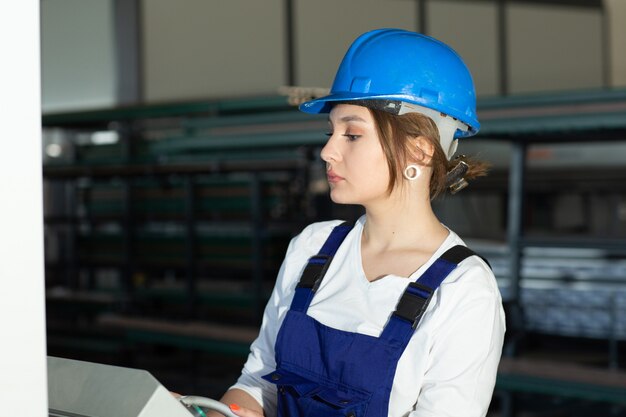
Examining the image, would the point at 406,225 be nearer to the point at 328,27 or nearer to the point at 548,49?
the point at 328,27

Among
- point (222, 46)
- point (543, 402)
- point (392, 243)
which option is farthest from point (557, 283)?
point (222, 46)

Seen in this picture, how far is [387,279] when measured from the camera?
1.30 metres

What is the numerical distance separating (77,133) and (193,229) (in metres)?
2.51

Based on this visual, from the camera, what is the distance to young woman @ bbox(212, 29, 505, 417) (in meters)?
1.21

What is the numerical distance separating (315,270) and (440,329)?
0.90 ft

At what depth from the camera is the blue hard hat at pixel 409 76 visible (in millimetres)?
1301

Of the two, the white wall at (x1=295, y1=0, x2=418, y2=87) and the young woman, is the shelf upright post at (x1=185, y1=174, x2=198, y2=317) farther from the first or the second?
the young woman

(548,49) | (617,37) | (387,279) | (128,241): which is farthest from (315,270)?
(617,37)

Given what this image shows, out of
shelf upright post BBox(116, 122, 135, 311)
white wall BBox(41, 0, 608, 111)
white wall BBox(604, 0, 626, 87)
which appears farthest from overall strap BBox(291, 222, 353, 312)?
white wall BBox(604, 0, 626, 87)

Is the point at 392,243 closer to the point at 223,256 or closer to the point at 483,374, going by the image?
the point at 483,374

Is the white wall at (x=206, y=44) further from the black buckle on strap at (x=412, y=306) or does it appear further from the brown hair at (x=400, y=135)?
the black buckle on strap at (x=412, y=306)

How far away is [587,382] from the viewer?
337 cm

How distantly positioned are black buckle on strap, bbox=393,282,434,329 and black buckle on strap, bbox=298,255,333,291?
0.19 m

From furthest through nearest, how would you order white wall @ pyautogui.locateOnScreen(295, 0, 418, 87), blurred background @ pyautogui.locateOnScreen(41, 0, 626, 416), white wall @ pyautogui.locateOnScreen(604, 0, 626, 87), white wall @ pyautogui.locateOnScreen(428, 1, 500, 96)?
white wall @ pyautogui.locateOnScreen(604, 0, 626, 87) < white wall @ pyautogui.locateOnScreen(428, 1, 500, 96) < white wall @ pyautogui.locateOnScreen(295, 0, 418, 87) < blurred background @ pyautogui.locateOnScreen(41, 0, 626, 416)
